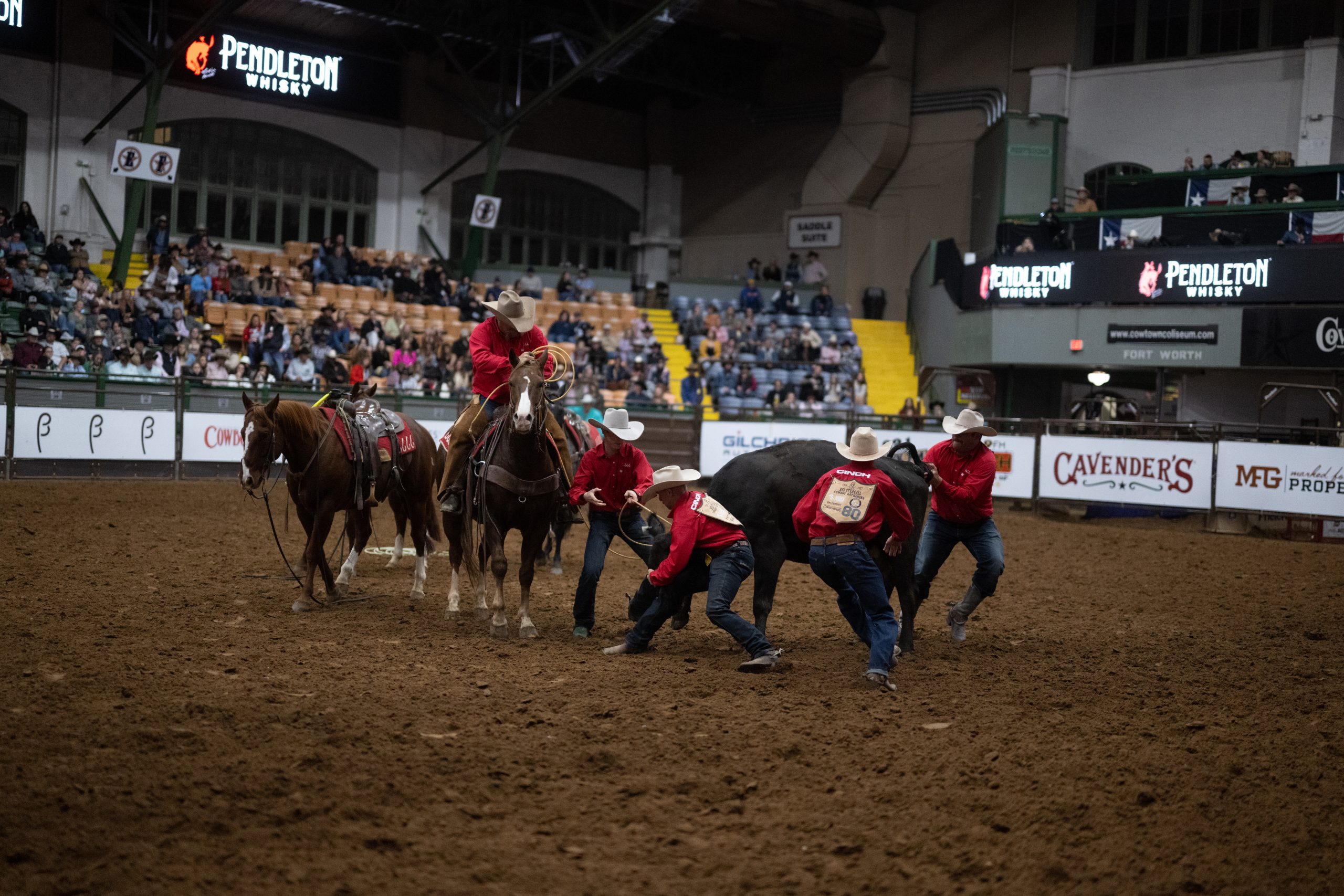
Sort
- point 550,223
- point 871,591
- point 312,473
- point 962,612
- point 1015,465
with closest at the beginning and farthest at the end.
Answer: point 871,591, point 962,612, point 312,473, point 1015,465, point 550,223

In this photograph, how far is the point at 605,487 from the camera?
8.62 m

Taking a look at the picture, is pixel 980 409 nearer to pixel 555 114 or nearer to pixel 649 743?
pixel 555 114

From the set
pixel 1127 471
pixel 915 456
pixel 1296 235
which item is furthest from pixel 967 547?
pixel 1296 235

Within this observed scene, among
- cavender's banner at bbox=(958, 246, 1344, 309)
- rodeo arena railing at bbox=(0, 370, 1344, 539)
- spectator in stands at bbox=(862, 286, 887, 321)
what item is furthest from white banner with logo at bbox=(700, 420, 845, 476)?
spectator in stands at bbox=(862, 286, 887, 321)

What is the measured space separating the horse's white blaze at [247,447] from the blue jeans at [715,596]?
3178 mm

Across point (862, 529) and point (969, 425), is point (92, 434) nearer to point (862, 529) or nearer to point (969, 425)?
point (969, 425)

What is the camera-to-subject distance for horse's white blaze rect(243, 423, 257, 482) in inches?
350

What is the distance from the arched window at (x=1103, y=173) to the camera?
30.0 m

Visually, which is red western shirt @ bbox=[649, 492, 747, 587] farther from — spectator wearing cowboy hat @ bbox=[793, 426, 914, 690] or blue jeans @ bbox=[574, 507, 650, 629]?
blue jeans @ bbox=[574, 507, 650, 629]

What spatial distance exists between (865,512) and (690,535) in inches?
43.3

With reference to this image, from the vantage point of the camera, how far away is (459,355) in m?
25.1

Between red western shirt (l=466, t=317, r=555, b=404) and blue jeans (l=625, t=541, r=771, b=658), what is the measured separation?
6.51ft

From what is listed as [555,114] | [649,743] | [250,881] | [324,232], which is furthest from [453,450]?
[555,114]

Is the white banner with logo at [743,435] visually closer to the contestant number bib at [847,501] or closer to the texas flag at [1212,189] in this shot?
the texas flag at [1212,189]
